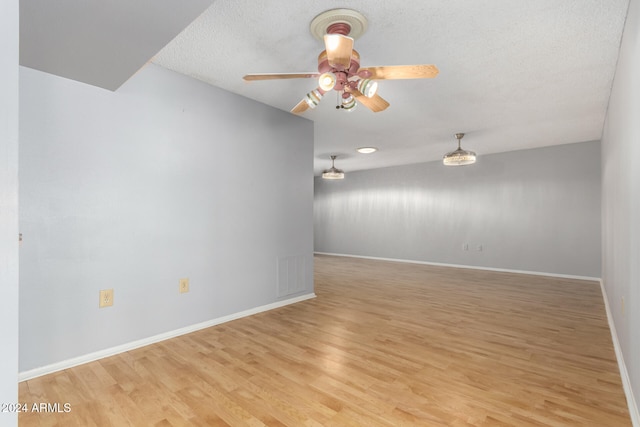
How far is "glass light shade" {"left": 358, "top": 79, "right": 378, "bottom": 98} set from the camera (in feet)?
6.60

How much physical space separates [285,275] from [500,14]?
9.97 ft

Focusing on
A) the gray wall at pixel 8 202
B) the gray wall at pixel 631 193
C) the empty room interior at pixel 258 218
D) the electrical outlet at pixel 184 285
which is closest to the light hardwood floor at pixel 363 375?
the empty room interior at pixel 258 218

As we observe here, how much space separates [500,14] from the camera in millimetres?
1903

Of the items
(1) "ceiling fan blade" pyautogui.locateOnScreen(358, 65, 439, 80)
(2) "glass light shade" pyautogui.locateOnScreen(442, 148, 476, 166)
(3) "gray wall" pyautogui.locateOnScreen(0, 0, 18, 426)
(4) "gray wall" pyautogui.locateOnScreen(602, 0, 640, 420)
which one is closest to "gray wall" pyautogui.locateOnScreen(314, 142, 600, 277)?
(2) "glass light shade" pyautogui.locateOnScreen(442, 148, 476, 166)

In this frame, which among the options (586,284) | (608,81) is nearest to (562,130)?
(608,81)

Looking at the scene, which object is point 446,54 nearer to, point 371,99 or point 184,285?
point 371,99

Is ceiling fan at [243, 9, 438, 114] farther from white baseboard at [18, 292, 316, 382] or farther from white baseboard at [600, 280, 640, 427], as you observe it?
white baseboard at [18, 292, 316, 382]

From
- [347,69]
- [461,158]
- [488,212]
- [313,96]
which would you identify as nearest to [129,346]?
[313,96]

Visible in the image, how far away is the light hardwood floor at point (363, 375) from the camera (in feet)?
5.30

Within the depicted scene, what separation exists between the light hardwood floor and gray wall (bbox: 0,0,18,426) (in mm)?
1033

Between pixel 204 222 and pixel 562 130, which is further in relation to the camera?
pixel 562 130

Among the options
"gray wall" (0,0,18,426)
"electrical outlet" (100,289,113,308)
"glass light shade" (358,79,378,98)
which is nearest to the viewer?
"gray wall" (0,0,18,426)

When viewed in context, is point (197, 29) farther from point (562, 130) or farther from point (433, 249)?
point (433, 249)

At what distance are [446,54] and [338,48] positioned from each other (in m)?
1.17
